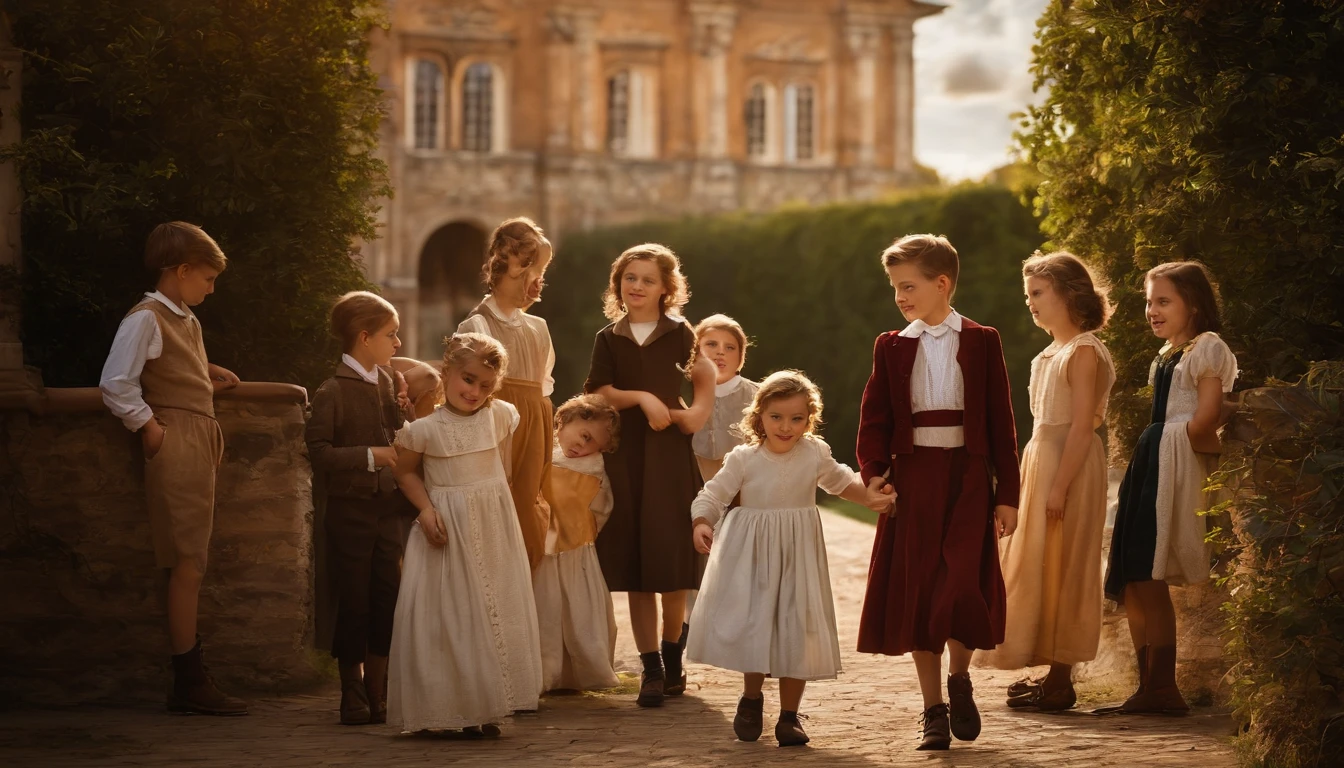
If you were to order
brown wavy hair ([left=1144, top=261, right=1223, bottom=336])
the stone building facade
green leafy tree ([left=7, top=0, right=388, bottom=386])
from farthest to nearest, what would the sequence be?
the stone building facade < green leafy tree ([left=7, top=0, right=388, bottom=386]) < brown wavy hair ([left=1144, top=261, right=1223, bottom=336])

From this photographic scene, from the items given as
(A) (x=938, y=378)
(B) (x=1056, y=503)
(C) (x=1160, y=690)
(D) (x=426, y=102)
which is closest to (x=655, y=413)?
(A) (x=938, y=378)

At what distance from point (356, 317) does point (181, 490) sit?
36.2 inches

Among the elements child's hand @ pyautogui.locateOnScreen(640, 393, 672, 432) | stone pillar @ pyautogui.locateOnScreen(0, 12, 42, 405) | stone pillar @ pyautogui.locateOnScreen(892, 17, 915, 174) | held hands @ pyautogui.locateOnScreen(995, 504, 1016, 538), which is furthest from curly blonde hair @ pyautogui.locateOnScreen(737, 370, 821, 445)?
stone pillar @ pyautogui.locateOnScreen(892, 17, 915, 174)

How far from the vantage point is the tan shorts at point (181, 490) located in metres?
6.29

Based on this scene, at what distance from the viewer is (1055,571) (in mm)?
6363

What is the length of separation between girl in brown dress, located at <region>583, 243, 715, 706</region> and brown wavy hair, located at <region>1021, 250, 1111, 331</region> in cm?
139

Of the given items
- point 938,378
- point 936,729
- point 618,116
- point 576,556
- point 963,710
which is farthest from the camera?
point 618,116

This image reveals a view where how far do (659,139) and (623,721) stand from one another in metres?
31.2

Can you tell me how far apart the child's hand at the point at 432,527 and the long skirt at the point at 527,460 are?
929 mm

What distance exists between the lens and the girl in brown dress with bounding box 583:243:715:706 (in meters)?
6.75

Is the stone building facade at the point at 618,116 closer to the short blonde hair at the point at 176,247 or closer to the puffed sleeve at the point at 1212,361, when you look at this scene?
the short blonde hair at the point at 176,247

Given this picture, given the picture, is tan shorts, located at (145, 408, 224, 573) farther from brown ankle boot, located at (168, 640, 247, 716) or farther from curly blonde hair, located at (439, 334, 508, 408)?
curly blonde hair, located at (439, 334, 508, 408)

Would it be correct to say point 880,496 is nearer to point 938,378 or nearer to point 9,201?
point 938,378

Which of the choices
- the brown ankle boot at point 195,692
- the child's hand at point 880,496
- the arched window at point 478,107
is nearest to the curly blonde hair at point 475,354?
the child's hand at point 880,496
